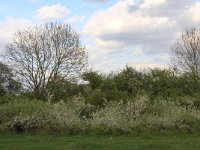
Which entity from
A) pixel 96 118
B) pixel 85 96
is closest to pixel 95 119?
pixel 96 118

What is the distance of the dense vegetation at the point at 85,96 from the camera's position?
22047 millimetres

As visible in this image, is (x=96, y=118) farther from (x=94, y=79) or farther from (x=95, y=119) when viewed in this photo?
(x=94, y=79)

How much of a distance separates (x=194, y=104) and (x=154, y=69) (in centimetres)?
1168

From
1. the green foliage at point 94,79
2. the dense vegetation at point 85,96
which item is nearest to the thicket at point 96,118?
the dense vegetation at point 85,96

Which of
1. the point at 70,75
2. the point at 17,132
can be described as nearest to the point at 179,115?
the point at 17,132

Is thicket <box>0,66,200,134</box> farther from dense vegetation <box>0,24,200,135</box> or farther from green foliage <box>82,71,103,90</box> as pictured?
green foliage <box>82,71,103,90</box>

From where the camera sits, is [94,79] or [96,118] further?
[94,79]

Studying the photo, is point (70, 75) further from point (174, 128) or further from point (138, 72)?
point (174, 128)

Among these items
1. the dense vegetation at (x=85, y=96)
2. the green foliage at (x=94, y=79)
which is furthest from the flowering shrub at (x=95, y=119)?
the green foliage at (x=94, y=79)

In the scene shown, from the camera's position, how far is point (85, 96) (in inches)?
1348

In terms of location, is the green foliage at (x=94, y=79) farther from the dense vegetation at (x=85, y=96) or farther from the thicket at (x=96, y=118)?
the thicket at (x=96, y=118)

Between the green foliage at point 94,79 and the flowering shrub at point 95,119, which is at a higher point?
the green foliage at point 94,79

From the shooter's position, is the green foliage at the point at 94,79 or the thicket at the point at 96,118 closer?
the thicket at the point at 96,118

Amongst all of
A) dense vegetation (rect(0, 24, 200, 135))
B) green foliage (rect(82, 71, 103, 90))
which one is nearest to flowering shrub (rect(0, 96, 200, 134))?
dense vegetation (rect(0, 24, 200, 135))
